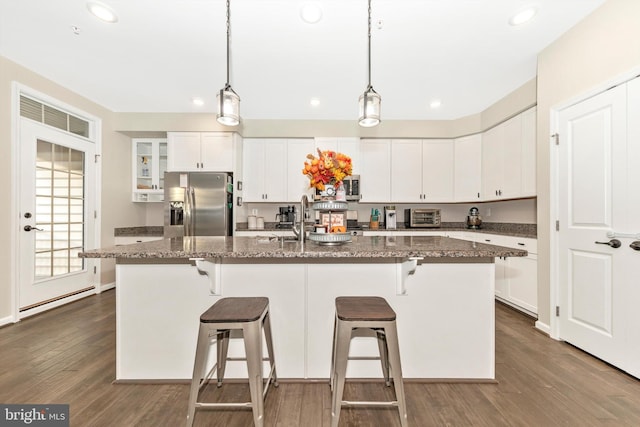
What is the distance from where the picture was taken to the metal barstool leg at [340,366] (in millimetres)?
1300

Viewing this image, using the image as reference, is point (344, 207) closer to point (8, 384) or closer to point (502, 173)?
point (8, 384)

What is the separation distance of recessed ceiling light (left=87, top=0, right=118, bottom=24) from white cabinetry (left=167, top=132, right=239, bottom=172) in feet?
6.53

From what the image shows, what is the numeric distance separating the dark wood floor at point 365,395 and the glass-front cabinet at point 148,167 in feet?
8.70

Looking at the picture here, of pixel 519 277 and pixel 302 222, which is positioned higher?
pixel 302 222

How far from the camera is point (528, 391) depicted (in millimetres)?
1745

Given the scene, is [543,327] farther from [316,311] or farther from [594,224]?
[316,311]

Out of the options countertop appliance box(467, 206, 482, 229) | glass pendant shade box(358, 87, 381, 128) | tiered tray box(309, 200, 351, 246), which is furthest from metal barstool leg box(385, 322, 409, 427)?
countertop appliance box(467, 206, 482, 229)

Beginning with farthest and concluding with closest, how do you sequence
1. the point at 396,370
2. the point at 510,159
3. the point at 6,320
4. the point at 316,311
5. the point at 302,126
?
1. the point at 302,126
2. the point at 510,159
3. the point at 6,320
4. the point at 316,311
5. the point at 396,370

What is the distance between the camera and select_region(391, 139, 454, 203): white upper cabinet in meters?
4.41

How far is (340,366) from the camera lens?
4.33 ft

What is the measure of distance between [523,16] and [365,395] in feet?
9.84

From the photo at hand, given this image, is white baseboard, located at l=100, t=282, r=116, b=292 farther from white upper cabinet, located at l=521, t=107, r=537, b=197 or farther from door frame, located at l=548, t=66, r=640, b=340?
white upper cabinet, located at l=521, t=107, r=537, b=197

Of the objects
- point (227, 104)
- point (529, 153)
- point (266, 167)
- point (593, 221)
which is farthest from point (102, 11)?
point (529, 153)

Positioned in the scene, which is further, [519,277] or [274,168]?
[274,168]
